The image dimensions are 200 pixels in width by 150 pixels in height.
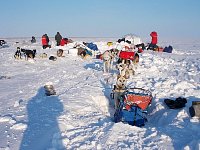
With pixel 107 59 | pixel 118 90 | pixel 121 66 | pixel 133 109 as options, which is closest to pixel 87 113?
pixel 133 109

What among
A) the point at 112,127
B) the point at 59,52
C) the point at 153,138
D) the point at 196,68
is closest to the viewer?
the point at 153,138

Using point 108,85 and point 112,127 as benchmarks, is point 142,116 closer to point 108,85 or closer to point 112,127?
point 112,127

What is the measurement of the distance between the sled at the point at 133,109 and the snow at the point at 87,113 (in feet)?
0.94

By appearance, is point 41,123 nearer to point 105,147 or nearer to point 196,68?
point 105,147

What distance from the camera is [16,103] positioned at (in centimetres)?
945

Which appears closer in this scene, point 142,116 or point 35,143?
point 35,143

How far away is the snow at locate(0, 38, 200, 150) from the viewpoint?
21.4 feet

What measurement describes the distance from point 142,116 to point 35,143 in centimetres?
369

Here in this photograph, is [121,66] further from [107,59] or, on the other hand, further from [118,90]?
[107,59]

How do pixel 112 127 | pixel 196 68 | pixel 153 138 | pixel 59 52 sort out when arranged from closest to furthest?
pixel 153 138 < pixel 112 127 < pixel 196 68 < pixel 59 52

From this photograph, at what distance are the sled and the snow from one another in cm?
29

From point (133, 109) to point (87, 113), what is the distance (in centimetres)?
143

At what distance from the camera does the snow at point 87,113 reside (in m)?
6.52

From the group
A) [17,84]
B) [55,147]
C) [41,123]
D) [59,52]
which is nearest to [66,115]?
[41,123]
